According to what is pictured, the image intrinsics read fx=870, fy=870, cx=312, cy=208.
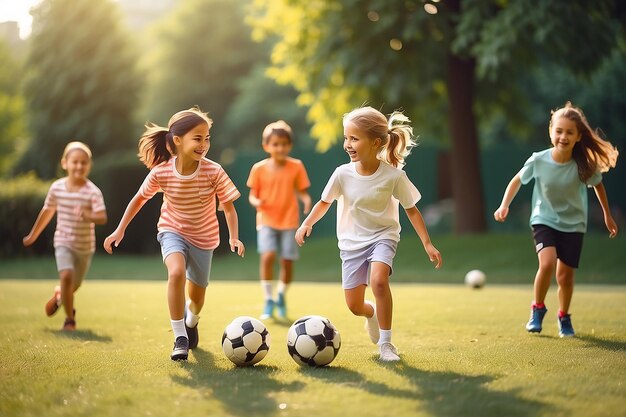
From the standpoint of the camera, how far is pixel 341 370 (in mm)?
5988

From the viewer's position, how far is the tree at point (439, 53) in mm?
15875

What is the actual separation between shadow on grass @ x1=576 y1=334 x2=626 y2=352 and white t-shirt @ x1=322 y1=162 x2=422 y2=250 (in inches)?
75.0

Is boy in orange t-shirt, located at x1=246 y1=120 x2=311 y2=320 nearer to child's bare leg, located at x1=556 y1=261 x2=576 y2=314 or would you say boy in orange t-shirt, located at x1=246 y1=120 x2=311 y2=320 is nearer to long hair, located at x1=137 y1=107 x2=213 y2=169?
long hair, located at x1=137 y1=107 x2=213 y2=169

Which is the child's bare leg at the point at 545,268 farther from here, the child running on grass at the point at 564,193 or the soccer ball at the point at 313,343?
the soccer ball at the point at 313,343

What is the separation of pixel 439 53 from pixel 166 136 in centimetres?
1193

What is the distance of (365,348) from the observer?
7.08 metres

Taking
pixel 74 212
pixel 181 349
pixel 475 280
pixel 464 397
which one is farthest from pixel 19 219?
pixel 464 397

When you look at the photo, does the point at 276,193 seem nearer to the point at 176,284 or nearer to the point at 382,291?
the point at 176,284

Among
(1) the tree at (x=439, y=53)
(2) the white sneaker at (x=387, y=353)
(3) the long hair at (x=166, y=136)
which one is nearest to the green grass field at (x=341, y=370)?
(2) the white sneaker at (x=387, y=353)

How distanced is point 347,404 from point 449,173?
22.3m

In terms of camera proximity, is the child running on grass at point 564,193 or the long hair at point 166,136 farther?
the child running on grass at point 564,193

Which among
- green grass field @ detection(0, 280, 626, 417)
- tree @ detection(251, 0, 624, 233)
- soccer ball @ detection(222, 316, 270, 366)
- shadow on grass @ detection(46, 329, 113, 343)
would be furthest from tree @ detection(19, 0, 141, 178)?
soccer ball @ detection(222, 316, 270, 366)

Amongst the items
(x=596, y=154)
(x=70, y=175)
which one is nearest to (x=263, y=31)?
(x=70, y=175)

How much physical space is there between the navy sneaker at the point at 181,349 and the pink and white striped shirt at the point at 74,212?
2.83m
